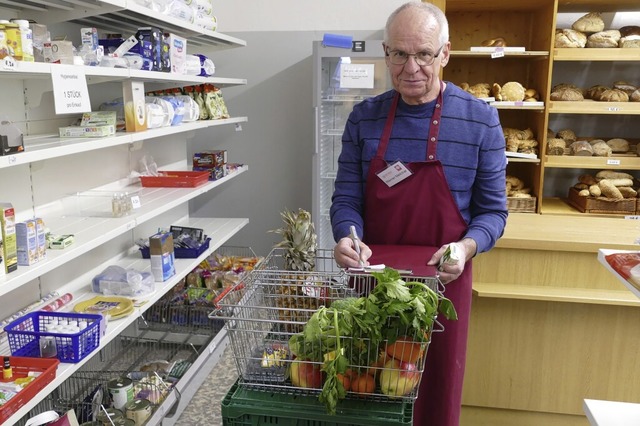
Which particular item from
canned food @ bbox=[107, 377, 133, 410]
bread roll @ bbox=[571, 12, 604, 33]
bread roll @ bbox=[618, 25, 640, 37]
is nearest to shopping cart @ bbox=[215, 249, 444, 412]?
canned food @ bbox=[107, 377, 133, 410]

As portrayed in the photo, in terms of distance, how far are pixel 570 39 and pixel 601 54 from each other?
0.81 feet

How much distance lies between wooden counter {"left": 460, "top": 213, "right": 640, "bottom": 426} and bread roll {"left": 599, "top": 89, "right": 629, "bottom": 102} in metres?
1.71

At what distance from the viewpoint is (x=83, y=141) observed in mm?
2510

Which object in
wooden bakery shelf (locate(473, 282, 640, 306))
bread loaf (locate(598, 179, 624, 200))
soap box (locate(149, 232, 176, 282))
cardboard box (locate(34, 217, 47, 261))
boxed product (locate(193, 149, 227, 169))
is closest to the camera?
cardboard box (locate(34, 217, 47, 261))

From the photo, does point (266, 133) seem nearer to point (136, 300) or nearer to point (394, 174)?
point (136, 300)

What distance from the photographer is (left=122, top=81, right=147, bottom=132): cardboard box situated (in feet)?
9.59

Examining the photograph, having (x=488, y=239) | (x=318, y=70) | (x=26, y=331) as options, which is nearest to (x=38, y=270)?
(x=26, y=331)

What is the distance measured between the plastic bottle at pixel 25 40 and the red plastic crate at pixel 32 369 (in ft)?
3.55

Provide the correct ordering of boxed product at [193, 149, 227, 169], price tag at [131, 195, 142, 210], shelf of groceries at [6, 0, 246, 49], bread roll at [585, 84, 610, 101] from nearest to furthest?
shelf of groceries at [6, 0, 246, 49]
price tag at [131, 195, 142, 210]
boxed product at [193, 149, 227, 169]
bread roll at [585, 84, 610, 101]

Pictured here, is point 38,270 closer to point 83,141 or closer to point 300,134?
point 83,141

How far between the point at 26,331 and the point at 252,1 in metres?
3.73

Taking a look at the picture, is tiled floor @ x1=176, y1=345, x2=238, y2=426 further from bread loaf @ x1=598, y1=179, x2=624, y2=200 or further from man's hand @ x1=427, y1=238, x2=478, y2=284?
bread loaf @ x1=598, y1=179, x2=624, y2=200

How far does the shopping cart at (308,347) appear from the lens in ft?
4.28

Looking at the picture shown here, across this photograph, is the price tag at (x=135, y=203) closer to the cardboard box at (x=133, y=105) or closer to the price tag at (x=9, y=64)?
the cardboard box at (x=133, y=105)
